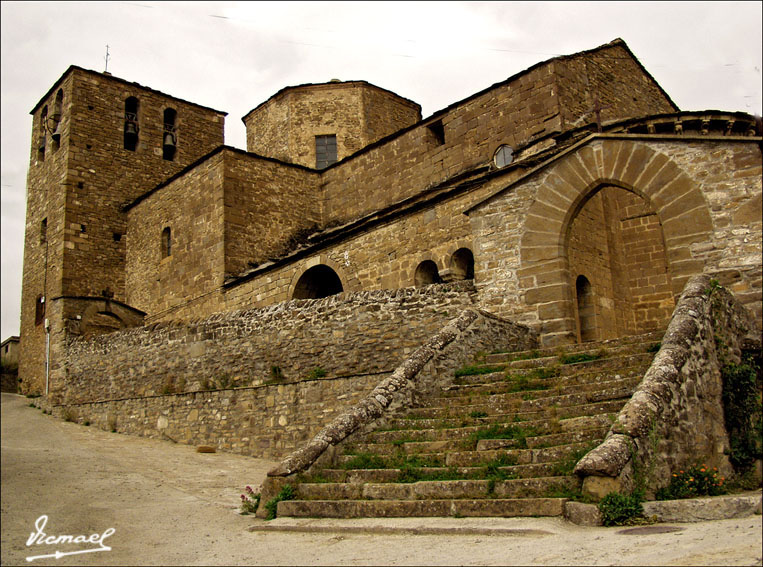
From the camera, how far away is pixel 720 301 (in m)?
9.24

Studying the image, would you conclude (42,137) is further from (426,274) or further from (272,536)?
(272,536)

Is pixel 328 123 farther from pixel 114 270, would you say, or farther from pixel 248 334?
pixel 248 334

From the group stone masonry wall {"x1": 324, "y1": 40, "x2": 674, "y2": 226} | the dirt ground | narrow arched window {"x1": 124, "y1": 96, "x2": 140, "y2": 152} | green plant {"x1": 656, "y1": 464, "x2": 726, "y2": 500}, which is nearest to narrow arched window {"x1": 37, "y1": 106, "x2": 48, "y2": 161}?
narrow arched window {"x1": 124, "y1": 96, "x2": 140, "y2": 152}

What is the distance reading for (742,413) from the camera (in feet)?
26.8

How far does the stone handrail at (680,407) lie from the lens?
20.5 ft

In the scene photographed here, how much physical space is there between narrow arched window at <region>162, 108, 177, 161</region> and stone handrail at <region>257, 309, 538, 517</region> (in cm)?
1913

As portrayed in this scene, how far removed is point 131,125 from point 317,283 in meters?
11.8

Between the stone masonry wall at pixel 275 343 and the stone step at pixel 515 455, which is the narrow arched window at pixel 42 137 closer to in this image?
the stone masonry wall at pixel 275 343

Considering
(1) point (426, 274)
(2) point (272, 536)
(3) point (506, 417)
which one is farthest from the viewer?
(1) point (426, 274)

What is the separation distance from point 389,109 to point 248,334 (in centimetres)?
1420

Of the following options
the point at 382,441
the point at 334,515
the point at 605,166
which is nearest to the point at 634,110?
the point at 605,166

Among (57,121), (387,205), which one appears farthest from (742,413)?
(57,121)

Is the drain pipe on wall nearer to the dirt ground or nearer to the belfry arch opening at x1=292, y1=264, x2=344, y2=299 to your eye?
the belfry arch opening at x1=292, y1=264, x2=344, y2=299

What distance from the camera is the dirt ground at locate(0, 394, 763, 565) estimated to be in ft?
12.2
